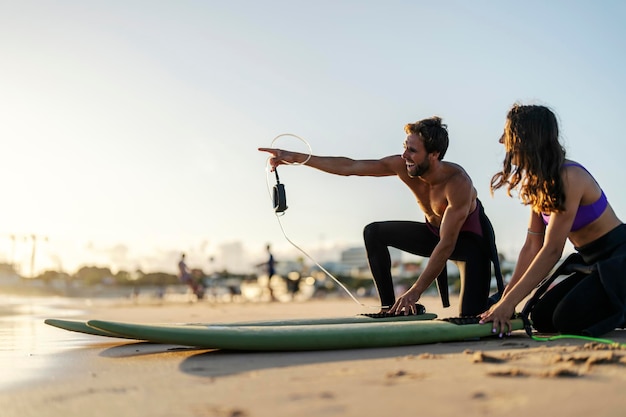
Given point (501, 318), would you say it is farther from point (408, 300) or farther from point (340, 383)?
point (340, 383)

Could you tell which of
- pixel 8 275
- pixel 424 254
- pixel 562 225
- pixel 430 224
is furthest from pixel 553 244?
pixel 8 275

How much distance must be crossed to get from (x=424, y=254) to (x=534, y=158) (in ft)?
5.54

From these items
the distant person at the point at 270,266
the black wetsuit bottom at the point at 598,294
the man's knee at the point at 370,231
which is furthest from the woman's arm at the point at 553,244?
the distant person at the point at 270,266

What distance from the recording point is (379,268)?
494cm

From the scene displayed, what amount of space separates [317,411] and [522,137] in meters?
2.27

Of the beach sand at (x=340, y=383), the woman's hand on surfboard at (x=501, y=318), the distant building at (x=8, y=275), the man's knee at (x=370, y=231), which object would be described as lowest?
the beach sand at (x=340, y=383)

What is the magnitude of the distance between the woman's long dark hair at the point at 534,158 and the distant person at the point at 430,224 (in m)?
0.75

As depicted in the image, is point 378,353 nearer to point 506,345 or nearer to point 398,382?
point 506,345

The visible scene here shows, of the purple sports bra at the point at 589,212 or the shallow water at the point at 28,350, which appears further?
the purple sports bra at the point at 589,212

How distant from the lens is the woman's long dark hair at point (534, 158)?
351cm

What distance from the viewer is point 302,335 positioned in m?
3.42

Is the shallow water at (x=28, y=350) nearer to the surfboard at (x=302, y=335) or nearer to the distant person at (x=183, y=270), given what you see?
the surfboard at (x=302, y=335)

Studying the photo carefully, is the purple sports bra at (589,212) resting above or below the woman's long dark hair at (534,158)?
below

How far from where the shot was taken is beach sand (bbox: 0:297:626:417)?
198 cm
